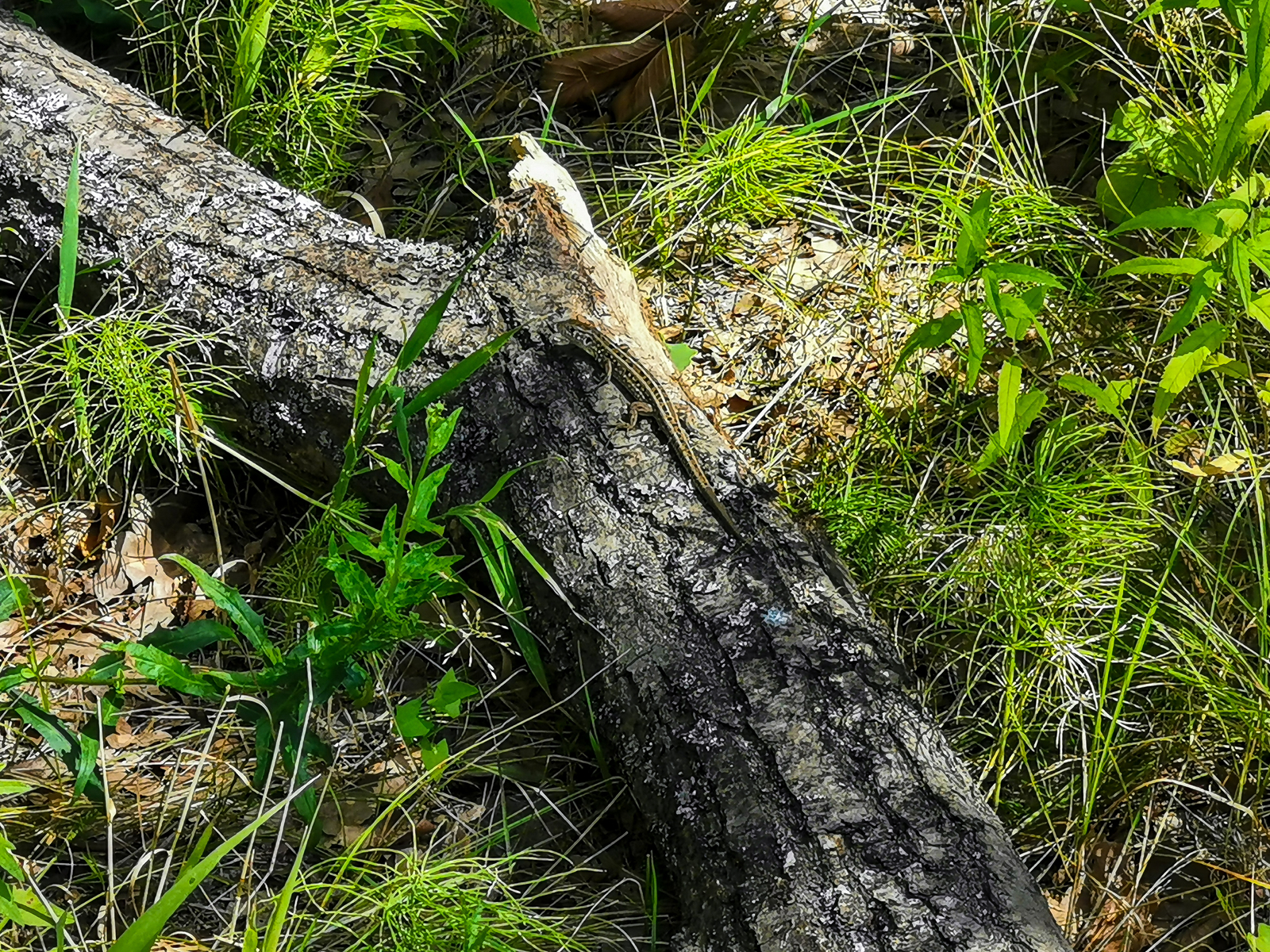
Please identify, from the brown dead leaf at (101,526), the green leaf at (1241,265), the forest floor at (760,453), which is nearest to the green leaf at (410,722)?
the forest floor at (760,453)

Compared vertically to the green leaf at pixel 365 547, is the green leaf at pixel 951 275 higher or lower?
higher

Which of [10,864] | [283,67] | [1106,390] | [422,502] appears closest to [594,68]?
[283,67]

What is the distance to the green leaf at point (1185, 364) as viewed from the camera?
2.12 meters

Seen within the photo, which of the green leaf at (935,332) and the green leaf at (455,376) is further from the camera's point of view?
the green leaf at (935,332)

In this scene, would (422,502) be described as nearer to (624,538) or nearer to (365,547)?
Result: (365,547)

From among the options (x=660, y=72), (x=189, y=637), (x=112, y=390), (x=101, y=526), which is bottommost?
(x=101, y=526)

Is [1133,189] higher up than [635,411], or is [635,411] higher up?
[1133,189]

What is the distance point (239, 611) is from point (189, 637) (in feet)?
0.45

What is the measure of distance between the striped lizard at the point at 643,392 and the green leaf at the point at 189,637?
944 mm

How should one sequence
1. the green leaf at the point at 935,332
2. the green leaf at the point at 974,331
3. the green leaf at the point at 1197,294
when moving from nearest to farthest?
the green leaf at the point at 1197,294 < the green leaf at the point at 974,331 < the green leaf at the point at 935,332

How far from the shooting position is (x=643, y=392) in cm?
231

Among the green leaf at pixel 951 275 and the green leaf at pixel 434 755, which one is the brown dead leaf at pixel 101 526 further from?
the green leaf at pixel 951 275

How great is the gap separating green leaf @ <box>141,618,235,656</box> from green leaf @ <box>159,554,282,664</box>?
0.06m

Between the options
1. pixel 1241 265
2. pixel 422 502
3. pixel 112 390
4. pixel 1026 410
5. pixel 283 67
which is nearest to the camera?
pixel 422 502
